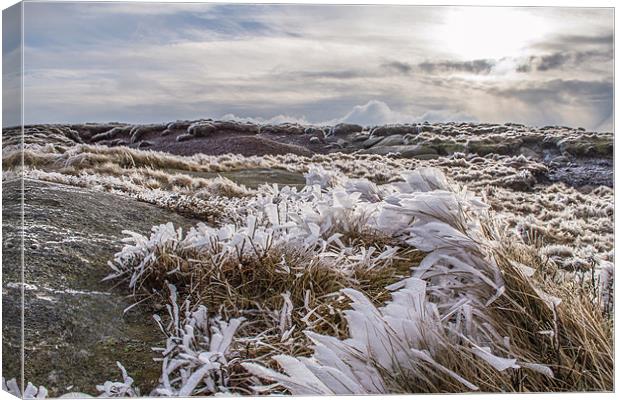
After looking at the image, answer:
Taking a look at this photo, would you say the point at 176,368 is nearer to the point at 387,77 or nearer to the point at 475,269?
the point at 475,269

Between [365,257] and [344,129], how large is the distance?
646mm

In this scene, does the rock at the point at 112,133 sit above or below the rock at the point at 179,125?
below

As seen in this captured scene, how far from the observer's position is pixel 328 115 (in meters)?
4.50

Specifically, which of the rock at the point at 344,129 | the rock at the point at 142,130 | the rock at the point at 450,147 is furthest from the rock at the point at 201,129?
the rock at the point at 450,147

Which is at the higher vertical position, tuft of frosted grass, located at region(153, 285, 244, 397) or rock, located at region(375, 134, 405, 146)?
rock, located at region(375, 134, 405, 146)

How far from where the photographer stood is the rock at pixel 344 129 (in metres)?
4.48

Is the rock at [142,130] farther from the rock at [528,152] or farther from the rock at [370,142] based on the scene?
the rock at [528,152]

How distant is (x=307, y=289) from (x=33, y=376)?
1.24 meters

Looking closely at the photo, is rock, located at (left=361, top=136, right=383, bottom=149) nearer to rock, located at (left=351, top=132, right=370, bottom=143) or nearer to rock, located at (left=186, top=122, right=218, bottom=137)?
rock, located at (left=351, top=132, right=370, bottom=143)

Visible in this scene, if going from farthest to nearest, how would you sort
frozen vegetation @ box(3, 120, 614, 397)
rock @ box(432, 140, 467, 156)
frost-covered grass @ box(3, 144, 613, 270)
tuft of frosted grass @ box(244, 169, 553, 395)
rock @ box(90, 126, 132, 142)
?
rock @ box(432, 140, 467, 156) → frost-covered grass @ box(3, 144, 613, 270) → rock @ box(90, 126, 132, 142) → frozen vegetation @ box(3, 120, 614, 397) → tuft of frosted grass @ box(244, 169, 553, 395)

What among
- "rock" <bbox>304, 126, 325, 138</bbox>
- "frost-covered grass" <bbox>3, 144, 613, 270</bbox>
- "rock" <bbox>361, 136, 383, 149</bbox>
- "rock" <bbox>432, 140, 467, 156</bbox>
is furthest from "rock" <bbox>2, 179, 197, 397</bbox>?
"rock" <bbox>432, 140, 467, 156</bbox>

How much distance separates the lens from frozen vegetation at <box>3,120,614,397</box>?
395 cm

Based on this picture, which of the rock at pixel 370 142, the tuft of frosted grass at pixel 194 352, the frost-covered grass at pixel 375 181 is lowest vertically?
the tuft of frosted grass at pixel 194 352

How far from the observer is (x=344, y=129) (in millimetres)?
4492
